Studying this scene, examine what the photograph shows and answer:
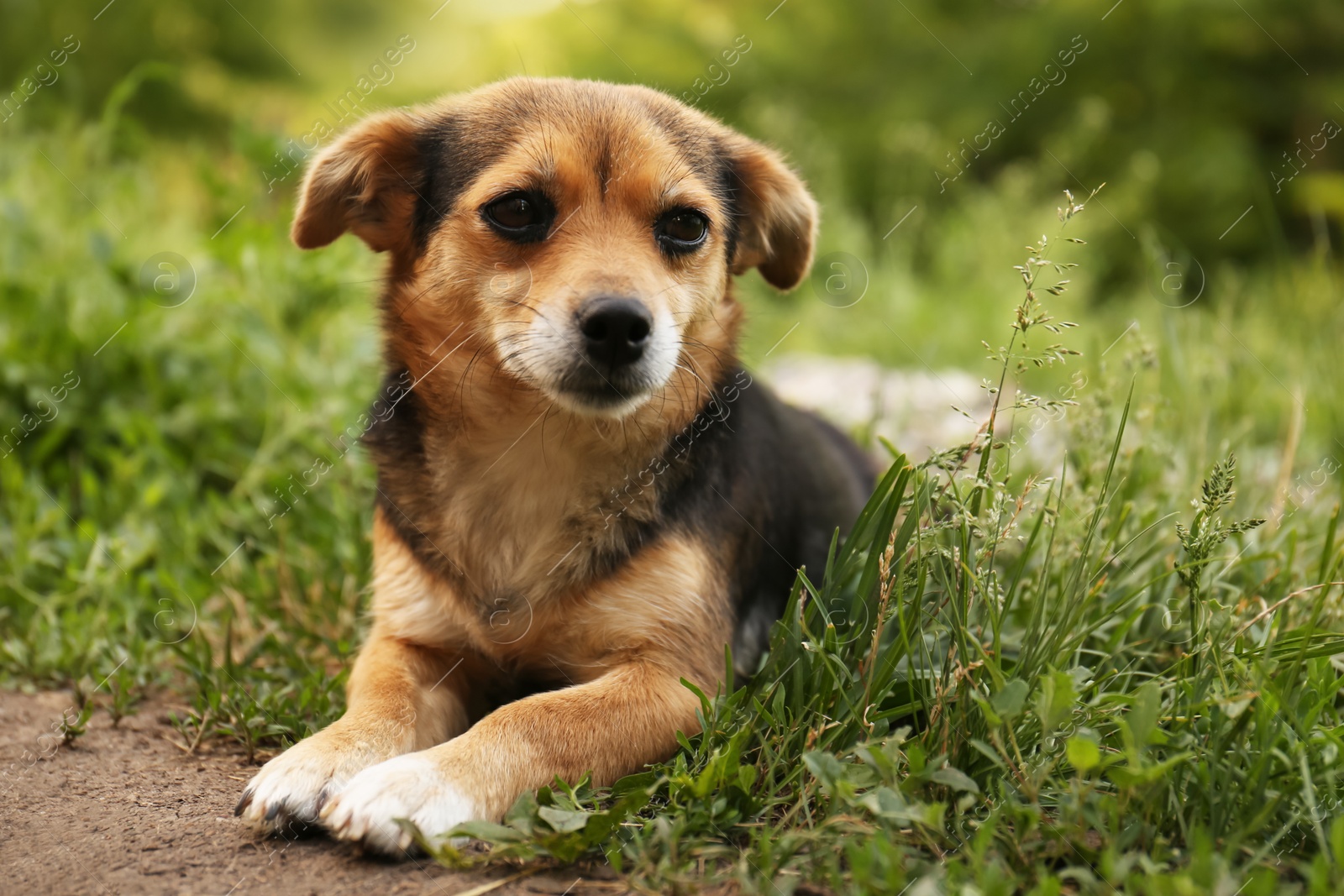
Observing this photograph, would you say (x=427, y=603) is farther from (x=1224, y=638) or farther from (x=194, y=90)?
(x=194, y=90)

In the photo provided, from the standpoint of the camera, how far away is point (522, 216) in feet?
9.85

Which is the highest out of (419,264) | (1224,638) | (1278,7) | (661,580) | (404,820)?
(419,264)

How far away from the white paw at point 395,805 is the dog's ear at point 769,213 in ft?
6.60

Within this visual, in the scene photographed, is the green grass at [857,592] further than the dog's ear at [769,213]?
No

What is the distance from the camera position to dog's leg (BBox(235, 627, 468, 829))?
238 cm

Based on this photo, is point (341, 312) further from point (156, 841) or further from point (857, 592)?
point (857, 592)

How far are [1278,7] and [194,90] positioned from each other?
11246 millimetres

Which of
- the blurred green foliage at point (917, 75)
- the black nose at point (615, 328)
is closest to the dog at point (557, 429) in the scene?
the black nose at point (615, 328)

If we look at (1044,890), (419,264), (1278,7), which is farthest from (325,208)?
(1278,7)

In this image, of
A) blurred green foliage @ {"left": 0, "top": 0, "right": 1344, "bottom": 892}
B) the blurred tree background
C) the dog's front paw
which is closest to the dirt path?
the dog's front paw

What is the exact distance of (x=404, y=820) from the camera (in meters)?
2.21

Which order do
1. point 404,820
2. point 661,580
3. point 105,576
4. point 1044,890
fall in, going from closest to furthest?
1. point 1044,890
2. point 404,820
3. point 661,580
4. point 105,576

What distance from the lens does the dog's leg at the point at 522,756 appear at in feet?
7.45

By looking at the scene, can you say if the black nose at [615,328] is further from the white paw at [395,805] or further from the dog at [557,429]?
the white paw at [395,805]
